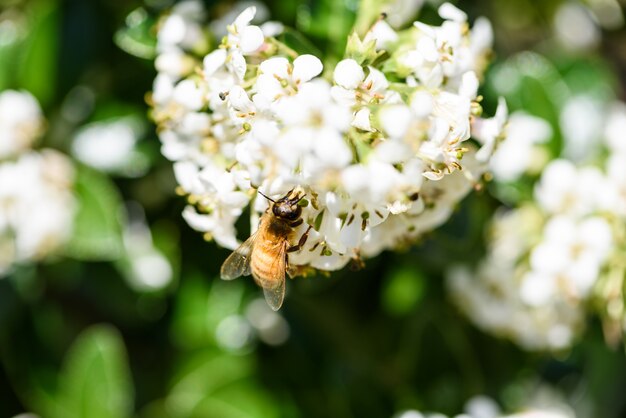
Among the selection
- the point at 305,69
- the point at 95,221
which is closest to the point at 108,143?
the point at 95,221

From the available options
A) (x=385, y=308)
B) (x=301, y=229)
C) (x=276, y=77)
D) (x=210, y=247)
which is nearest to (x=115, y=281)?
(x=210, y=247)

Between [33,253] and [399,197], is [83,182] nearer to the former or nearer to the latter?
[33,253]

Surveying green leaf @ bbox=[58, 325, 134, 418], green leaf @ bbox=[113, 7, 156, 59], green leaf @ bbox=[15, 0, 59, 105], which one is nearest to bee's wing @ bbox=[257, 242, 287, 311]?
green leaf @ bbox=[113, 7, 156, 59]

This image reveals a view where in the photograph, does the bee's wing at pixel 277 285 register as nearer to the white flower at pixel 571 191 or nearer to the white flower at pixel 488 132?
the white flower at pixel 488 132

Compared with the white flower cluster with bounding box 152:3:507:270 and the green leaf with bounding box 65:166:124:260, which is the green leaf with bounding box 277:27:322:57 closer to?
the white flower cluster with bounding box 152:3:507:270

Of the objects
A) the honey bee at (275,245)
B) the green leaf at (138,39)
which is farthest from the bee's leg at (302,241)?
the green leaf at (138,39)

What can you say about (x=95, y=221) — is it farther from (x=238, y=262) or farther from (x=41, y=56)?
(x=238, y=262)

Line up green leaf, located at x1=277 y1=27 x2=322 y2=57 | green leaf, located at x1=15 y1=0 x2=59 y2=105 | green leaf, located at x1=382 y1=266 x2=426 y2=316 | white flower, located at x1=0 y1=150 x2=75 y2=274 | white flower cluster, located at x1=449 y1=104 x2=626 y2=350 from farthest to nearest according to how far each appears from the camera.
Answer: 1. green leaf, located at x1=382 y1=266 x2=426 y2=316
2. green leaf, located at x1=15 y1=0 x2=59 y2=105
3. white flower, located at x1=0 y1=150 x2=75 y2=274
4. white flower cluster, located at x1=449 y1=104 x2=626 y2=350
5. green leaf, located at x1=277 y1=27 x2=322 y2=57
